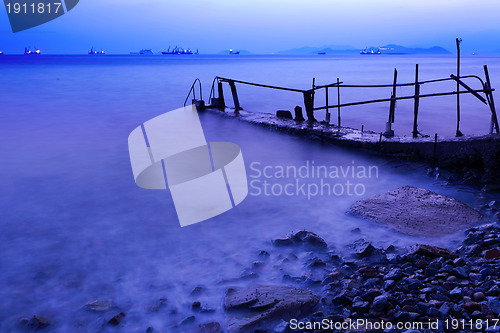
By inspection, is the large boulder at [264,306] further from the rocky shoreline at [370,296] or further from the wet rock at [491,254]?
the wet rock at [491,254]

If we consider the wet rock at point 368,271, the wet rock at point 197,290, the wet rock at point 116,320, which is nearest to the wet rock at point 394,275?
the wet rock at point 368,271

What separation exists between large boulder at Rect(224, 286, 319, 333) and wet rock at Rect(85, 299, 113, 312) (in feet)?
3.86

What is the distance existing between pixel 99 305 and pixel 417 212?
14.3ft

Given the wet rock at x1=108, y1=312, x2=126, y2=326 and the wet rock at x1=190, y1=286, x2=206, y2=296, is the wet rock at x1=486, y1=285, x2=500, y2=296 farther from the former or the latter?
the wet rock at x1=108, y1=312, x2=126, y2=326

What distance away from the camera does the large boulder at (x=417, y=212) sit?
5324mm

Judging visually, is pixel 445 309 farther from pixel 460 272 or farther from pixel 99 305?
pixel 99 305

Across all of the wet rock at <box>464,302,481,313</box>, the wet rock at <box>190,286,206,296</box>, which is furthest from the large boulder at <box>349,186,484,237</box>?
the wet rock at <box>190,286,206,296</box>

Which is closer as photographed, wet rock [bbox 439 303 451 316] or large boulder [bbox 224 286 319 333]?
wet rock [bbox 439 303 451 316]

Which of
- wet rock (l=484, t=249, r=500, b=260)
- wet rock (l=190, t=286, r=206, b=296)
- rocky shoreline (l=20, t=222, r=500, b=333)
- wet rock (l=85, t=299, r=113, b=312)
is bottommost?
wet rock (l=190, t=286, r=206, b=296)

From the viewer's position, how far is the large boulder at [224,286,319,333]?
11.6 ft

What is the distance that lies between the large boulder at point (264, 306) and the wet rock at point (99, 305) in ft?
3.86

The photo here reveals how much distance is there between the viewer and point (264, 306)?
12.1 feet

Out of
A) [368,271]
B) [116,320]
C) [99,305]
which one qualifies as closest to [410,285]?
[368,271]

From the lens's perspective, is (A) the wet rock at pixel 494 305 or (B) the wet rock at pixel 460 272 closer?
Result: (A) the wet rock at pixel 494 305
